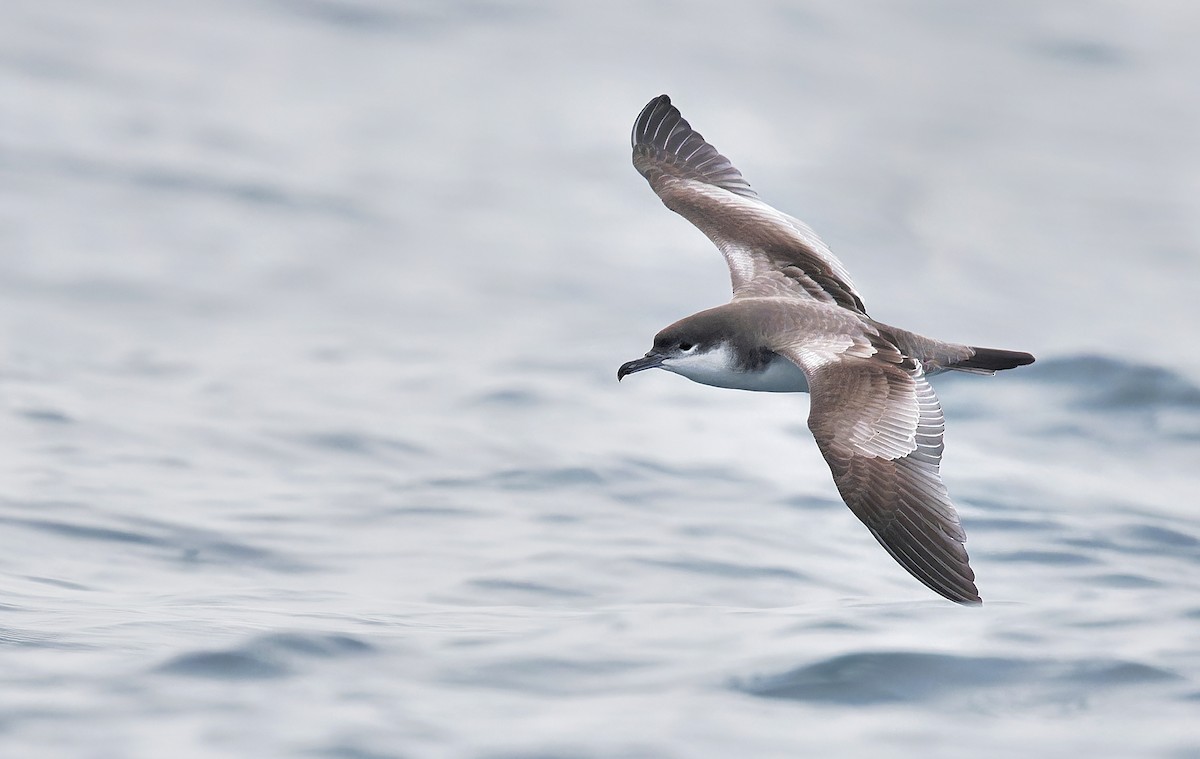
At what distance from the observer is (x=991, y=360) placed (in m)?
8.48

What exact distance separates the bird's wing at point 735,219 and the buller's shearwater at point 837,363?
0.01 m

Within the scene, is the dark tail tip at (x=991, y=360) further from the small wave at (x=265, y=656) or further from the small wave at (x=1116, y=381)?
the small wave at (x=1116, y=381)

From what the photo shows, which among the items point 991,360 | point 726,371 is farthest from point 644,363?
point 991,360

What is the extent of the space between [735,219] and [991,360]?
195 centimetres

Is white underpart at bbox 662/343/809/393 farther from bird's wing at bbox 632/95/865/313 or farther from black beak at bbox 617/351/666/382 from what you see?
bird's wing at bbox 632/95/865/313

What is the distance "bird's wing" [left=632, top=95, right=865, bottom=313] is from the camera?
30.3 feet

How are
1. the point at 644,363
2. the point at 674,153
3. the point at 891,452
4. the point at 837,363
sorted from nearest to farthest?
the point at 891,452, the point at 837,363, the point at 644,363, the point at 674,153

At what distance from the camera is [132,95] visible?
17125 mm

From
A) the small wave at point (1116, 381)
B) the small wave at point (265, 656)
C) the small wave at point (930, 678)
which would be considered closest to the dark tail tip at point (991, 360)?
the small wave at point (930, 678)

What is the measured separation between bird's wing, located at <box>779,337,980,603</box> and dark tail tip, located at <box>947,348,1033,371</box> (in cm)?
56

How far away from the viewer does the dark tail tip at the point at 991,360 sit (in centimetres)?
834

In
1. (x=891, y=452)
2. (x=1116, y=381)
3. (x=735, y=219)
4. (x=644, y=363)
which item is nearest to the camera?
(x=891, y=452)

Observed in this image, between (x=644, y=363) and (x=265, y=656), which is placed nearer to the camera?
(x=265, y=656)

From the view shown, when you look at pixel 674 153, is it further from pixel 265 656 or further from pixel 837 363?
pixel 265 656
